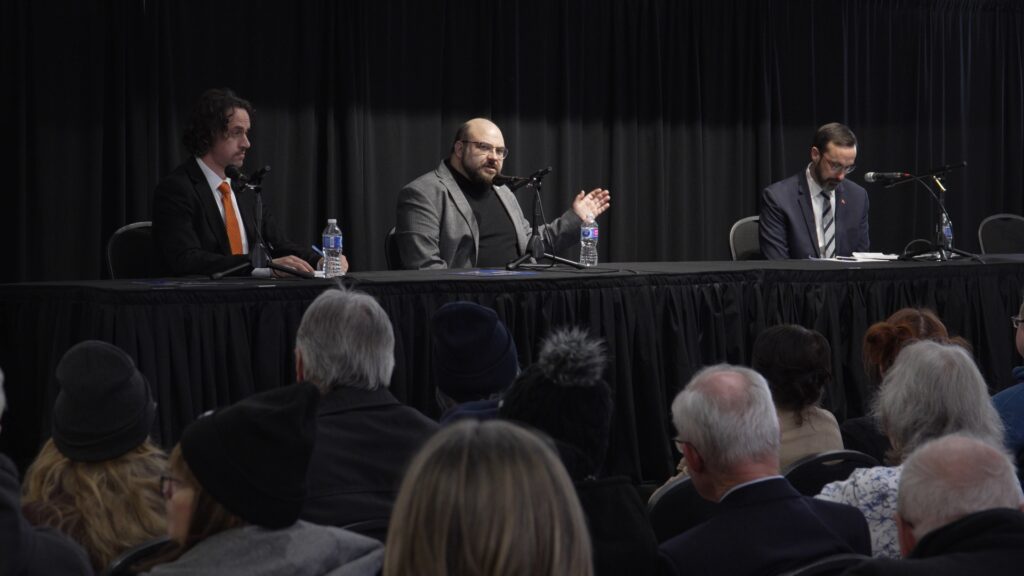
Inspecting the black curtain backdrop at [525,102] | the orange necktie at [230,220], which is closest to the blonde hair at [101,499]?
the orange necktie at [230,220]

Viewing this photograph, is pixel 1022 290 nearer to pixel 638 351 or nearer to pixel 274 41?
pixel 638 351

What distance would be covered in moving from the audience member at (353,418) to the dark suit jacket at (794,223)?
3554 millimetres

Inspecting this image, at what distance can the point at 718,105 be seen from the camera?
300 inches

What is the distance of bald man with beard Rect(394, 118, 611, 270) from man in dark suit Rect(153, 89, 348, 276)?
55 cm

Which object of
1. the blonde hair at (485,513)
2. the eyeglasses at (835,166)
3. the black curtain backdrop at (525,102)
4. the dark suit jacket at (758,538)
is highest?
the black curtain backdrop at (525,102)

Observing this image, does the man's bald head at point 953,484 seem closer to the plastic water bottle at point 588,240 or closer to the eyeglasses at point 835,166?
the plastic water bottle at point 588,240

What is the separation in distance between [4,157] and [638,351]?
10.5 ft

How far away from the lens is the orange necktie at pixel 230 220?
179 inches

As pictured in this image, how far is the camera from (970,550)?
5.05 ft

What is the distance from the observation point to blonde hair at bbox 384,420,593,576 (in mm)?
1188

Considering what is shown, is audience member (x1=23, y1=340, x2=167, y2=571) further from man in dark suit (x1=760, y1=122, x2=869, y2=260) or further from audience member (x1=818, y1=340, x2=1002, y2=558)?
man in dark suit (x1=760, y1=122, x2=869, y2=260)

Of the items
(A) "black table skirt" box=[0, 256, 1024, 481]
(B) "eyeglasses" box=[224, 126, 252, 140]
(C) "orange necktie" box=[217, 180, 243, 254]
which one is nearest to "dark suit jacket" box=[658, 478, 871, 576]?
(A) "black table skirt" box=[0, 256, 1024, 481]

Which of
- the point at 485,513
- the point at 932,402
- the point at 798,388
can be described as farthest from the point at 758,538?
the point at 798,388

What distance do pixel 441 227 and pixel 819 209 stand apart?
6.69 feet
